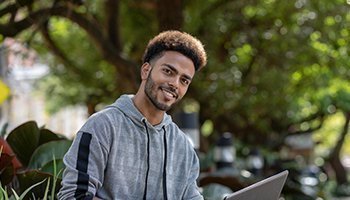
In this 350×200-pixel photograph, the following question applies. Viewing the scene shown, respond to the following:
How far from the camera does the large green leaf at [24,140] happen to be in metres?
5.10

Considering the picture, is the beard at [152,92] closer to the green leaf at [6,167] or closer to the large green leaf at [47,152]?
the green leaf at [6,167]

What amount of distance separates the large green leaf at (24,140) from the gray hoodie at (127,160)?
183 cm

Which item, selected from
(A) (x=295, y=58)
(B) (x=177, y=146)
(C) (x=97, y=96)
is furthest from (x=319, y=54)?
(B) (x=177, y=146)

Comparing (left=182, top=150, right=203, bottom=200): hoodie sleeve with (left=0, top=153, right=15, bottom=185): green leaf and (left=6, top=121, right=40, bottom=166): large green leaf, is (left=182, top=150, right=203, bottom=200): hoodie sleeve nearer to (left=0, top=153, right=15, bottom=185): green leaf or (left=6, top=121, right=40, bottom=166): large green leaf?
(left=0, top=153, right=15, bottom=185): green leaf

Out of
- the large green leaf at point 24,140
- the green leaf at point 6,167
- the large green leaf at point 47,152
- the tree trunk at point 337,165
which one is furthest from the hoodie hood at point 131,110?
the tree trunk at point 337,165

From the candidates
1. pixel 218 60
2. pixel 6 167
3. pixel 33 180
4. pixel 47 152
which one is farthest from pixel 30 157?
pixel 218 60

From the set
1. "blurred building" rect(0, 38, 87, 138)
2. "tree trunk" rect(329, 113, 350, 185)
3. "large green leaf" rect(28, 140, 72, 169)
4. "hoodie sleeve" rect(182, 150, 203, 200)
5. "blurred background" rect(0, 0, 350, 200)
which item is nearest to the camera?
"hoodie sleeve" rect(182, 150, 203, 200)

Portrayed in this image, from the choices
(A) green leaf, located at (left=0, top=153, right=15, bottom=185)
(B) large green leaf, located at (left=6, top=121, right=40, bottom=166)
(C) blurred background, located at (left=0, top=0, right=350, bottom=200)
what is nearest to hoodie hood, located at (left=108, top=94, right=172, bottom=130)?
(A) green leaf, located at (left=0, top=153, right=15, bottom=185)

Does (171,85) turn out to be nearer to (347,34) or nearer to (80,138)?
(80,138)

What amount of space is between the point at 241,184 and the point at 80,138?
4437 mm

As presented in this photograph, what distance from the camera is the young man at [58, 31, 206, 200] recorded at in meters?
3.11

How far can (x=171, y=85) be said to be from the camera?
327cm

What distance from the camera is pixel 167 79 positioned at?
10.7 feet

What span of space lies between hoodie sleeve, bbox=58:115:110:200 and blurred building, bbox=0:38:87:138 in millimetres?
3098
